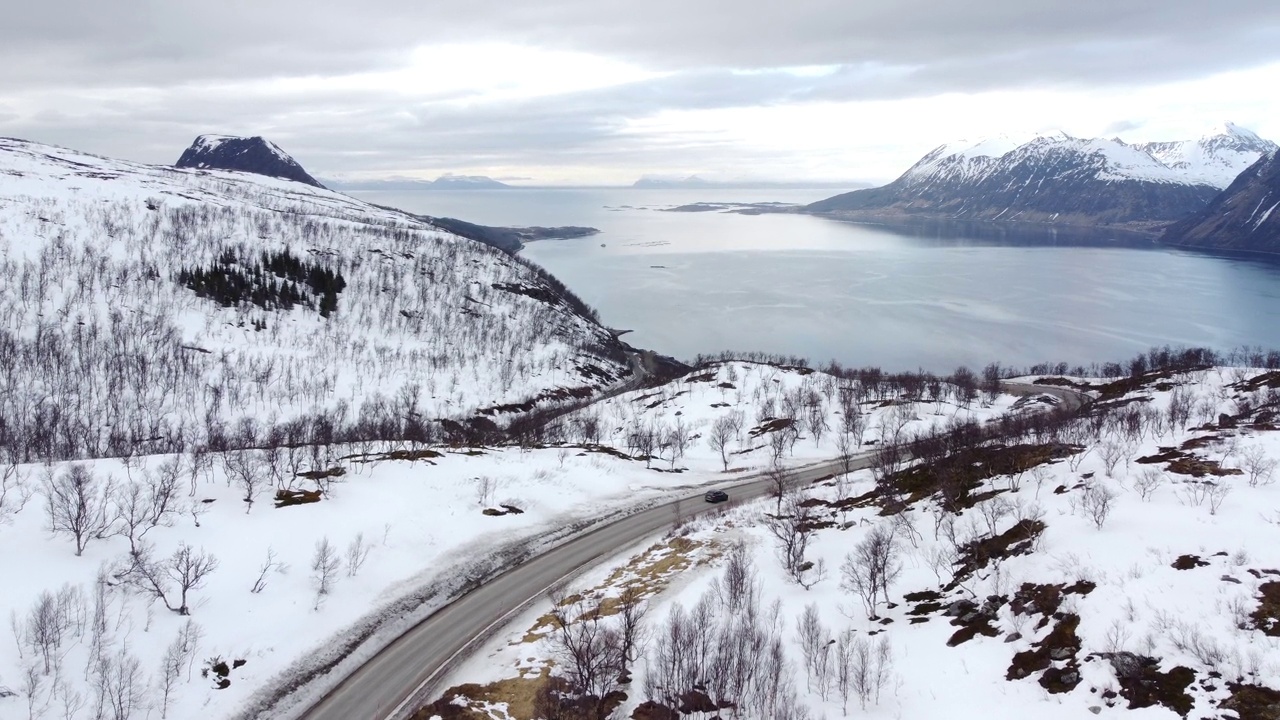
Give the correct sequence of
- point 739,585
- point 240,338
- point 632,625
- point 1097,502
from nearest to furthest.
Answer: point 632,625 < point 1097,502 < point 739,585 < point 240,338

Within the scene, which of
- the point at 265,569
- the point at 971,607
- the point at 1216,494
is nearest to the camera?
the point at 971,607

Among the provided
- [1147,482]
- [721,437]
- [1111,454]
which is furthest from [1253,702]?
[721,437]

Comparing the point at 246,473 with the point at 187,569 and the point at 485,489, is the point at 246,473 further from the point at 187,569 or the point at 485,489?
the point at 485,489

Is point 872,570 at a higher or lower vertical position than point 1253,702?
lower

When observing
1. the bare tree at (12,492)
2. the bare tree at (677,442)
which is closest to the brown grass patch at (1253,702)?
the bare tree at (677,442)

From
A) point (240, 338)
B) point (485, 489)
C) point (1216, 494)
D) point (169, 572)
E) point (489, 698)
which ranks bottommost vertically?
point (489, 698)

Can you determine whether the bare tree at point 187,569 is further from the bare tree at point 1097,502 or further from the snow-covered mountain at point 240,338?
the bare tree at point 1097,502

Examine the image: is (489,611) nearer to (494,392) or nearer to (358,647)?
(358,647)

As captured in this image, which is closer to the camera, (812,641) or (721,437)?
(812,641)
